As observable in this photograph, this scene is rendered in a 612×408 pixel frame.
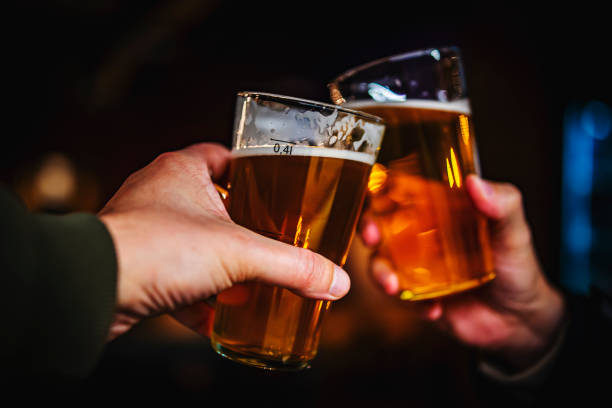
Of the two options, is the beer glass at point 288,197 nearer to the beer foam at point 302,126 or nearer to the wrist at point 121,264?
the beer foam at point 302,126

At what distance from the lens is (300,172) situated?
2.16 feet

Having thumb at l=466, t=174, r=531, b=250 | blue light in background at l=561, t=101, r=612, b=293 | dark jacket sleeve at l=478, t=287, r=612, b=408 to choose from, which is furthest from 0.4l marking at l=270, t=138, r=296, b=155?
blue light in background at l=561, t=101, r=612, b=293

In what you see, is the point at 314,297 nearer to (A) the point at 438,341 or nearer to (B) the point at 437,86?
(B) the point at 437,86

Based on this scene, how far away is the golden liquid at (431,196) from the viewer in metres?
0.86

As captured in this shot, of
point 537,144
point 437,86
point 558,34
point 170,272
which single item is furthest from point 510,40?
point 170,272

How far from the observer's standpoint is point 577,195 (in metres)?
3.11

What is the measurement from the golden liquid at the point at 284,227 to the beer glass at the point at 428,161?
0.67ft

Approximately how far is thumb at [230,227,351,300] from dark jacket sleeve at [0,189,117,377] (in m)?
A: 0.16

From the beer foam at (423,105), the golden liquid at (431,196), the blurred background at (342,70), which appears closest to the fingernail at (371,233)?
the golden liquid at (431,196)

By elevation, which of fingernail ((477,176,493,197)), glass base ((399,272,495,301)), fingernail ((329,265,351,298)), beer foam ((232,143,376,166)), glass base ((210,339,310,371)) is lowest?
glass base ((210,339,310,371))

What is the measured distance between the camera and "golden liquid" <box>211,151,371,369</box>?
2.18 feet

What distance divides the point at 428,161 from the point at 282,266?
1.30 ft

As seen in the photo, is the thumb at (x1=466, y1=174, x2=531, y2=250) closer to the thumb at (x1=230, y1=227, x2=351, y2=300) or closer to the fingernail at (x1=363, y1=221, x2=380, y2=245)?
the fingernail at (x1=363, y1=221, x2=380, y2=245)

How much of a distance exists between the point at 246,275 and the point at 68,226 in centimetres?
22
